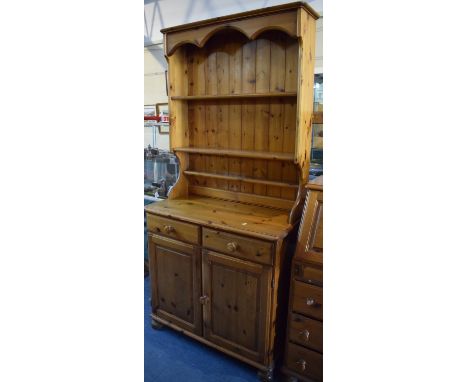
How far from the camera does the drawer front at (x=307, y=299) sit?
1.76 metres

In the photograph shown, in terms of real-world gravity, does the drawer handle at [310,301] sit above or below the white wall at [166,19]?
below

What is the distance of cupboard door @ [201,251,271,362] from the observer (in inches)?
74.5

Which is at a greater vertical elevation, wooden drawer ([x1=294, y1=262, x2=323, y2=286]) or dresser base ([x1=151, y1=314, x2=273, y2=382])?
wooden drawer ([x1=294, y1=262, x2=323, y2=286])

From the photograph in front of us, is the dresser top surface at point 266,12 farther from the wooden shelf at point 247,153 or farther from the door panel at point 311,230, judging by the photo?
the door panel at point 311,230

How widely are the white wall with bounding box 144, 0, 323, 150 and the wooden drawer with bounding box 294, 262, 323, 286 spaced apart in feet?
4.43

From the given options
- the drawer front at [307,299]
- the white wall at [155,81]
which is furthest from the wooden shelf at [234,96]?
the white wall at [155,81]

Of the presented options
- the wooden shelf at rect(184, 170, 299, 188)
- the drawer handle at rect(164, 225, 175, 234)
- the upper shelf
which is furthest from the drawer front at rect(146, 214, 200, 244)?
the upper shelf

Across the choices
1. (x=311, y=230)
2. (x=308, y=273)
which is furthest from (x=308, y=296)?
(x=311, y=230)

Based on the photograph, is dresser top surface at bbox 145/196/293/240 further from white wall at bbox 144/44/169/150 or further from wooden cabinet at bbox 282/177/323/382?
white wall at bbox 144/44/169/150

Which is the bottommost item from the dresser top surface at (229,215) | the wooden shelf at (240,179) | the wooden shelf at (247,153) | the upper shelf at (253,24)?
the dresser top surface at (229,215)

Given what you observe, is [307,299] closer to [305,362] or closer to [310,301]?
[310,301]
